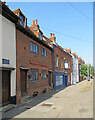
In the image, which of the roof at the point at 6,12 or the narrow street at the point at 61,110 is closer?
the narrow street at the point at 61,110

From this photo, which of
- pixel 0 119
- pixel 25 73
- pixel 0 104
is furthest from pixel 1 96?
pixel 25 73

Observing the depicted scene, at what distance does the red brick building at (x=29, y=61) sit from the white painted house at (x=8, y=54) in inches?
24.8

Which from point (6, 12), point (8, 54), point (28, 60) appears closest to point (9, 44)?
point (8, 54)

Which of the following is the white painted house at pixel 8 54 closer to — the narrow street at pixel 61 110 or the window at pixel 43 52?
the narrow street at pixel 61 110

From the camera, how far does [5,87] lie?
34.0 feet

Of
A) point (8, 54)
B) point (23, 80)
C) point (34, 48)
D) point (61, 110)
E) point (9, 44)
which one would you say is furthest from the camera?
point (34, 48)

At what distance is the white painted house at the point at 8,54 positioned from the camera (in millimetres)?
9914

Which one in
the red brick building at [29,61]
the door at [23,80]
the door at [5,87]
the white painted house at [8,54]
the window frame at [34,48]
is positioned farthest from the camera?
the window frame at [34,48]

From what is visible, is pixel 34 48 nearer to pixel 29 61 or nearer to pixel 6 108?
pixel 29 61

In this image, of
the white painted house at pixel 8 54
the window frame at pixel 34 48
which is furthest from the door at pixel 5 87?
the window frame at pixel 34 48

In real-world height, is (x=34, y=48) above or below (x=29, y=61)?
above

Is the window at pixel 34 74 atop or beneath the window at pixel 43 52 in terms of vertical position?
beneath

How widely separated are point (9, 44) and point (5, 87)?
10.3ft

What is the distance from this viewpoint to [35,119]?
7.97m
